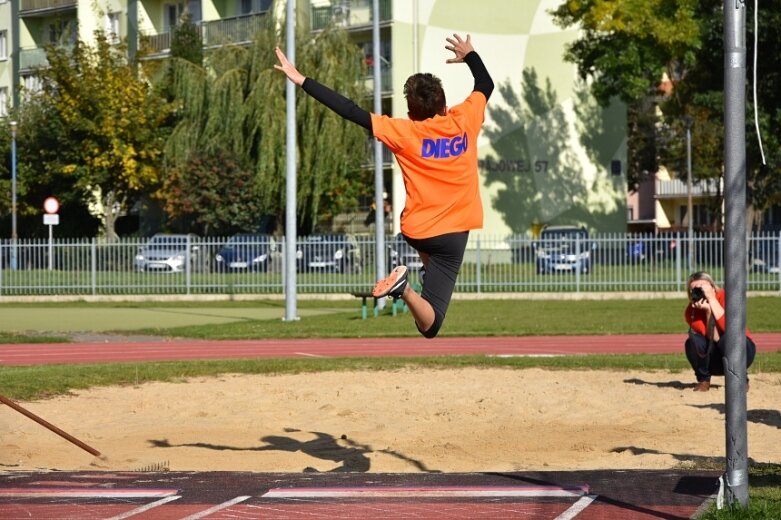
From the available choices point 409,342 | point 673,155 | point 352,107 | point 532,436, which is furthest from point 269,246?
point 673,155

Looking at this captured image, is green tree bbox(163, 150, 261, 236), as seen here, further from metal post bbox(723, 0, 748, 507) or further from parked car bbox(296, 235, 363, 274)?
metal post bbox(723, 0, 748, 507)

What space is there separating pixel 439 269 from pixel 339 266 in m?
27.4

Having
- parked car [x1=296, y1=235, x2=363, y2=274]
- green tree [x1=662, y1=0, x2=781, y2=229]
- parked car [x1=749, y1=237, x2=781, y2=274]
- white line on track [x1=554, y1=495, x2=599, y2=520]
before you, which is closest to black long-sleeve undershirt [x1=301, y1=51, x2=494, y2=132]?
white line on track [x1=554, y1=495, x2=599, y2=520]

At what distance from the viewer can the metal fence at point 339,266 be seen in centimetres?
3419

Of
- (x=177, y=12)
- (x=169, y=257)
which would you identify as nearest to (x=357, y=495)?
(x=169, y=257)

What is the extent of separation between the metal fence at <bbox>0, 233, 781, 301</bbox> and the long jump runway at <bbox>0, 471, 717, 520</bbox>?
26.2 metres

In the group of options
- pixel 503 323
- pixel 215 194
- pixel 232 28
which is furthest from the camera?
pixel 232 28

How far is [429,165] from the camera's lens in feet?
26.0

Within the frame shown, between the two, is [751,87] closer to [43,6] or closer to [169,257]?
[169,257]

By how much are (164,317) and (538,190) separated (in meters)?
27.1

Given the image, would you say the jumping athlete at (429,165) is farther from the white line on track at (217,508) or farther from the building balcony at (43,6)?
the building balcony at (43,6)

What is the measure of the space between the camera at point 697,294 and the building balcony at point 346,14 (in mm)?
41523

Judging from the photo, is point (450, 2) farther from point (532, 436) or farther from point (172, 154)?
point (532, 436)

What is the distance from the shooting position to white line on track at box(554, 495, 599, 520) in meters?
6.49
